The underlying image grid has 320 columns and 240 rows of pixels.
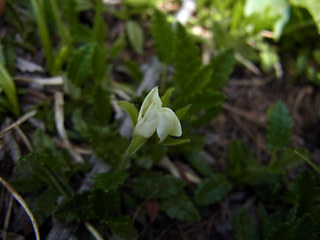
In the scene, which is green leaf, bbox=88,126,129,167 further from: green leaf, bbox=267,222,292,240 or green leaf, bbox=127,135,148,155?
green leaf, bbox=267,222,292,240

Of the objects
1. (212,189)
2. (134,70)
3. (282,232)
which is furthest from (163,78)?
(282,232)

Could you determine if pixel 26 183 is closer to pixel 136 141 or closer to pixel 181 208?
pixel 136 141

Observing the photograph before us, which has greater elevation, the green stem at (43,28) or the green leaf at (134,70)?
the green stem at (43,28)

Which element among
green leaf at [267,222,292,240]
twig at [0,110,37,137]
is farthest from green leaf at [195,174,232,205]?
twig at [0,110,37,137]

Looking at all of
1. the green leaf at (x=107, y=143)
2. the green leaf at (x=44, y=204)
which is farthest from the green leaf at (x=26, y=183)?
the green leaf at (x=107, y=143)

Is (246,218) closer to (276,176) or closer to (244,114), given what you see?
(276,176)

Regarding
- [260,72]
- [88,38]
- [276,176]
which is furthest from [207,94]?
[260,72]

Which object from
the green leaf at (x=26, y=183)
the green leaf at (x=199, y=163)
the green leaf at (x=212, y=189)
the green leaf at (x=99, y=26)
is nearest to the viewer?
the green leaf at (x=26, y=183)

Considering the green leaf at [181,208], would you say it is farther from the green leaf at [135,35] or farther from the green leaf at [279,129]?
the green leaf at [135,35]
